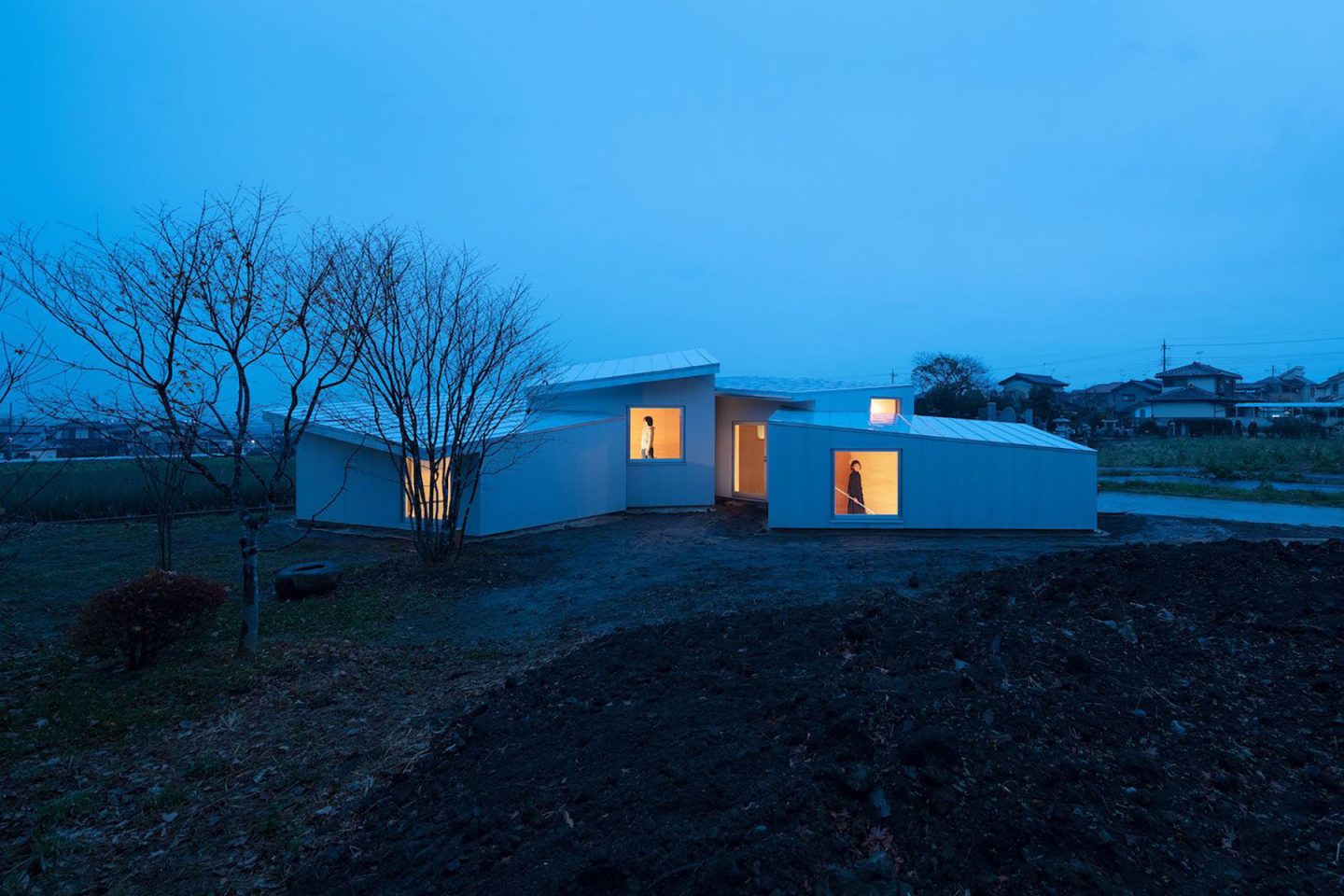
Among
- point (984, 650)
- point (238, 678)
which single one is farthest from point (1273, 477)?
point (238, 678)

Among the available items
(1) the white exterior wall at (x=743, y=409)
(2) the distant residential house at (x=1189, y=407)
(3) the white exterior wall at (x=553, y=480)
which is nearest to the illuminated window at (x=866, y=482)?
(1) the white exterior wall at (x=743, y=409)

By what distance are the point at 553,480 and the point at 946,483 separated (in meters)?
7.03

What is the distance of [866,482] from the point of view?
15.4 meters

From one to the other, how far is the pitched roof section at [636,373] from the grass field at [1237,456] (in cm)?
1595

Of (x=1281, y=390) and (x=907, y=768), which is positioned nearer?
(x=907, y=768)

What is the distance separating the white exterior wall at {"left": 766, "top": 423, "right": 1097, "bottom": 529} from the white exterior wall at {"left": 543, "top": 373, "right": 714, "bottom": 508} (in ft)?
8.92

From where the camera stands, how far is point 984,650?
4.14 metres

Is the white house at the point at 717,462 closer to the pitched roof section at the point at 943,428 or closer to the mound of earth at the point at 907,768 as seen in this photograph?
the pitched roof section at the point at 943,428

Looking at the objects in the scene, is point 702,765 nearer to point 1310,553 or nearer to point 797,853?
point 797,853

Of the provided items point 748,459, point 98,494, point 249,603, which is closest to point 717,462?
point 748,459

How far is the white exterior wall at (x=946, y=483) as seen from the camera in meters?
11.7

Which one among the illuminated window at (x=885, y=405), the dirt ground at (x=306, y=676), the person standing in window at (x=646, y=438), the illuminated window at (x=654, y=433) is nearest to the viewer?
the dirt ground at (x=306, y=676)

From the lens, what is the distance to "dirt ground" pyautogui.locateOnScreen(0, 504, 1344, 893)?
323cm

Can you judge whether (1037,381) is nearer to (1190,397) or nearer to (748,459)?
(1190,397)
